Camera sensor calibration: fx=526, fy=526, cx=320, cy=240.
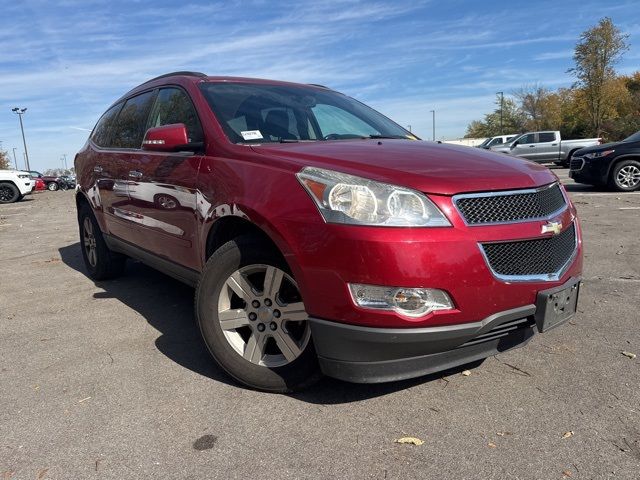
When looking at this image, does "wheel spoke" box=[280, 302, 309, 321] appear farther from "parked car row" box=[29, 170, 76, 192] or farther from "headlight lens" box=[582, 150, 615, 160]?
"parked car row" box=[29, 170, 76, 192]

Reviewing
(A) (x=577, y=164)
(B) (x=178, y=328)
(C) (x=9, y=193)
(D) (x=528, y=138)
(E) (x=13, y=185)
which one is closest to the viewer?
(B) (x=178, y=328)

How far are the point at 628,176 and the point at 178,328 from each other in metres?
11.3

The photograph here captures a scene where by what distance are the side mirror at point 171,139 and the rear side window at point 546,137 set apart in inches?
954

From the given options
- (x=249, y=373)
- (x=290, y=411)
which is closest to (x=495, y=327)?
(x=290, y=411)

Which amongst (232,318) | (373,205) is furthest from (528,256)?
(232,318)

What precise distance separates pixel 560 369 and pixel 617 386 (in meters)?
0.30

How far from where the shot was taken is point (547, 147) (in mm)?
24328

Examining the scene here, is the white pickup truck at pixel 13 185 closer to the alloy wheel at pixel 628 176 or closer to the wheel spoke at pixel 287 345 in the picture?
the alloy wheel at pixel 628 176

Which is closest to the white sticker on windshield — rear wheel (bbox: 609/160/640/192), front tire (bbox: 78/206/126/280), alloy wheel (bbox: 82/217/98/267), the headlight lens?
front tire (bbox: 78/206/126/280)

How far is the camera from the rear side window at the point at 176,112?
11.4 ft

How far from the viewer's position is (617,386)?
2.79 metres

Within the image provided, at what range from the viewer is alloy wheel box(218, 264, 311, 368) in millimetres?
2730

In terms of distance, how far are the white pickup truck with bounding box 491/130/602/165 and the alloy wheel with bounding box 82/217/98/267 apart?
2164 centimetres

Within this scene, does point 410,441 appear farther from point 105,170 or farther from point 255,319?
point 105,170
